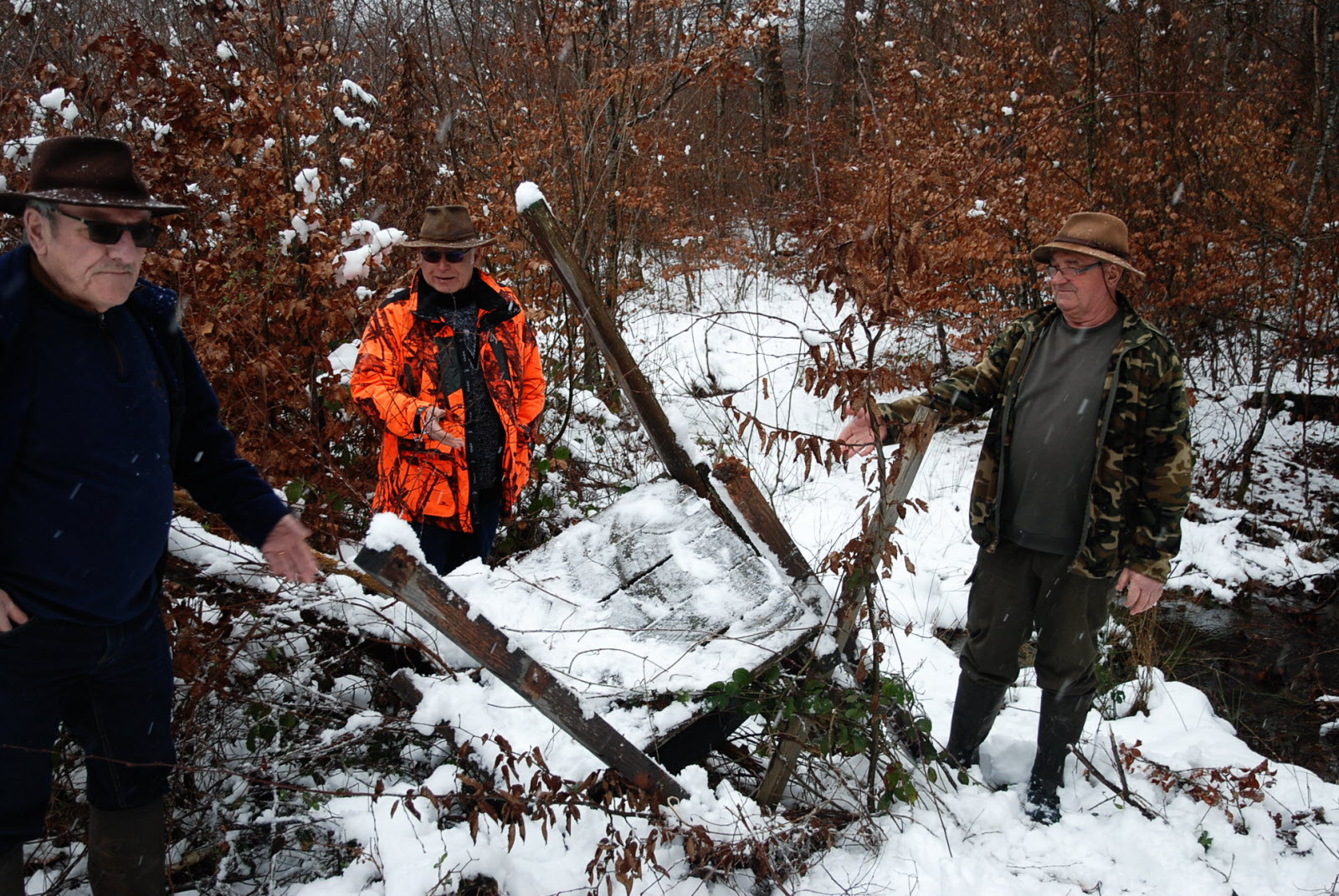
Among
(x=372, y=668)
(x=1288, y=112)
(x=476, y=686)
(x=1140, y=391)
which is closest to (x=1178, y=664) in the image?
(x=1140, y=391)

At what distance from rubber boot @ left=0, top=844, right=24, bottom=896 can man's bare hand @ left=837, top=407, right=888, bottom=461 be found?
7.89 feet

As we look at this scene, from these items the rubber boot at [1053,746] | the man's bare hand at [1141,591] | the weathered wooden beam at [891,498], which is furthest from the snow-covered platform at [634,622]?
the man's bare hand at [1141,591]

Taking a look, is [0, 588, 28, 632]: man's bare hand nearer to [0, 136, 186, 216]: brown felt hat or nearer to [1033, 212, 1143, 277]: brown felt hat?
[0, 136, 186, 216]: brown felt hat

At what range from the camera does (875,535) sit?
8.55 ft

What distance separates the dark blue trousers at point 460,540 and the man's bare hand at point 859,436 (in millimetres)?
1658

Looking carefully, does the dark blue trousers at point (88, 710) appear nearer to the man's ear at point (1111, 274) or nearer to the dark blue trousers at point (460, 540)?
the dark blue trousers at point (460, 540)

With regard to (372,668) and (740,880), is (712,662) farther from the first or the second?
(372,668)

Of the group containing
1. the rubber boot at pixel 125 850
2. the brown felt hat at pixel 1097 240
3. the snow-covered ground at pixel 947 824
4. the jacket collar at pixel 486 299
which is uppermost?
the brown felt hat at pixel 1097 240

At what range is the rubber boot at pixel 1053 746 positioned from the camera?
284cm

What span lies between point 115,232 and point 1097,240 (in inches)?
113

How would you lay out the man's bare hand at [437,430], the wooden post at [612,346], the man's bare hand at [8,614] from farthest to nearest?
the man's bare hand at [437,430]
the wooden post at [612,346]
the man's bare hand at [8,614]

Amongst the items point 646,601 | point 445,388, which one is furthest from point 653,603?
point 445,388

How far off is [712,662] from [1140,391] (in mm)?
1684

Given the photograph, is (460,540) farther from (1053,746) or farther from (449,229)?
(1053,746)
